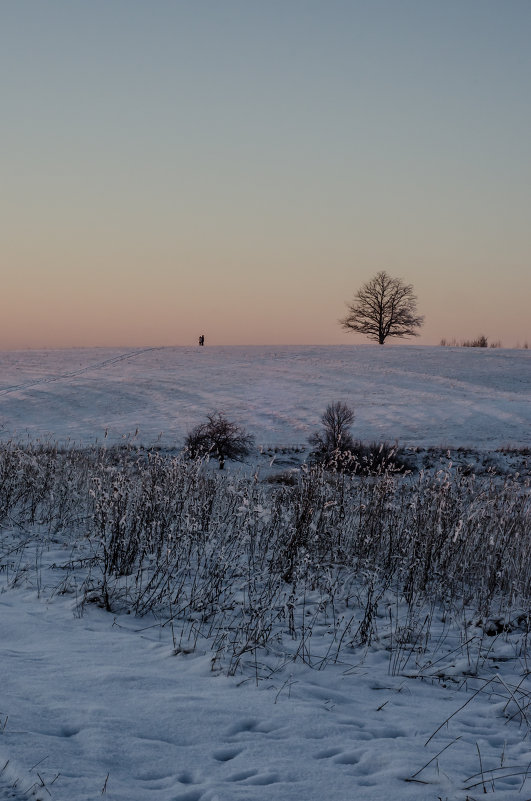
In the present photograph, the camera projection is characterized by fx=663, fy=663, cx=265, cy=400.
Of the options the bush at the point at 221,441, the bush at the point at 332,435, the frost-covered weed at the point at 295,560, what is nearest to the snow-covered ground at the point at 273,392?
the bush at the point at 332,435

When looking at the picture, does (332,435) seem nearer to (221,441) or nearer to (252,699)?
(221,441)

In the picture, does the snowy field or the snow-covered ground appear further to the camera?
the snow-covered ground

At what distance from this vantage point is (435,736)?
363 cm

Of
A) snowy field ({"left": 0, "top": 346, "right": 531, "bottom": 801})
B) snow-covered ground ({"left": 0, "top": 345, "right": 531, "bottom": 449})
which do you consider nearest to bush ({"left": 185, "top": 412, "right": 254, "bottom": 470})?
snow-covered ground ({"left": 0, "top": 345, "right": 531, "bottom": 449})

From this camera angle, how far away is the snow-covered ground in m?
28.4

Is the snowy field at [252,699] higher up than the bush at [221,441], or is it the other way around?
the snowy field at [252,699]

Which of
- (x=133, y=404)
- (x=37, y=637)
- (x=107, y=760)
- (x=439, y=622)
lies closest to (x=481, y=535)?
(x=439, y=622)

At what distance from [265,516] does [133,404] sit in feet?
93.7

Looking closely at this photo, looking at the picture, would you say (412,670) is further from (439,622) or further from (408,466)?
(408,466)

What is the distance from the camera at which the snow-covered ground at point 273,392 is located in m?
28.4

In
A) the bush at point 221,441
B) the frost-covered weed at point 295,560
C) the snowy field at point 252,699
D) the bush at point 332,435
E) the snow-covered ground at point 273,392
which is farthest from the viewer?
the snow-covered ground at point 273,392

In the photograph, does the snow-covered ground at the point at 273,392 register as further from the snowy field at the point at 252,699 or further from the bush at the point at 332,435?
the snowy field at the point at 252,699

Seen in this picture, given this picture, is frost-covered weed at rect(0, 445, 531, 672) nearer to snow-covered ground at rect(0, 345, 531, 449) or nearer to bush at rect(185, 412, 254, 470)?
bush at rect(185, 412, 254, 470)

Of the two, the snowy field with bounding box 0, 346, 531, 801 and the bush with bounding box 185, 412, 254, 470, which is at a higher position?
the snowy field with bounding box 0, 346, 531, 801
